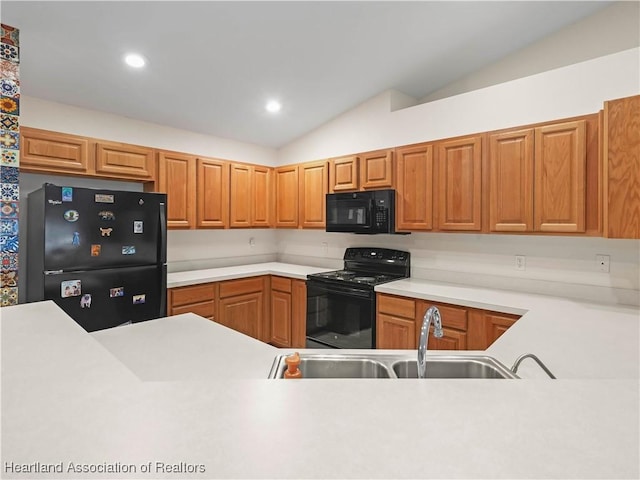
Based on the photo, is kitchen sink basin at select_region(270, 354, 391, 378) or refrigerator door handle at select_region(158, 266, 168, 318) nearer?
kitchen sink basin at select_region(270, 354, 391, 378)

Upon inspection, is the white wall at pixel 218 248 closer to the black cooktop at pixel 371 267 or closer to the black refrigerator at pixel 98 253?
the black refrigerator at pixel 98 253

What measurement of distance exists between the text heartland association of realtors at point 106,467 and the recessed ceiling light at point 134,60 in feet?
9.02

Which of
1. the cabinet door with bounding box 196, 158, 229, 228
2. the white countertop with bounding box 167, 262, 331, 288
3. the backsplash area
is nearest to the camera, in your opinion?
the backsplash area

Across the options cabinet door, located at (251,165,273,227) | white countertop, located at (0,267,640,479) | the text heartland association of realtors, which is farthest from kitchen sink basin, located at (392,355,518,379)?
cabinet door, located at (251,165,273,227)

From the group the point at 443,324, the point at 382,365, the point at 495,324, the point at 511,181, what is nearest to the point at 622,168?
the point at 511,181

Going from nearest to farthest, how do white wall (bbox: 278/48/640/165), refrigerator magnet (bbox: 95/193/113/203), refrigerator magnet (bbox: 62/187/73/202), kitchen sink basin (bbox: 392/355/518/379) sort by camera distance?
1. kitchen sink basin (bbox: 392/355/518/379)
2. white wall (bbox: 278/48/640/165)
3. refrigerator magnet (bbox: 62/187/73/202)
4. refrigerator magnet (bbox: 95/193/113/203)

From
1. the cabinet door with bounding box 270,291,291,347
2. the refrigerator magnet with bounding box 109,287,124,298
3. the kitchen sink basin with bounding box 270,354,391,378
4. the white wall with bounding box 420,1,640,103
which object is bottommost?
the cabinet door with bounding box 270,291,291,347

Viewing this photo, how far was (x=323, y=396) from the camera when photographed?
21.6 inches

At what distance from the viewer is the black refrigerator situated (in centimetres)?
243

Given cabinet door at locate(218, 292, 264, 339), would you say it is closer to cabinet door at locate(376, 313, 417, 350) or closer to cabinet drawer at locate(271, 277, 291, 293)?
cabinet drawer at locate(271, 277, 291, 293)

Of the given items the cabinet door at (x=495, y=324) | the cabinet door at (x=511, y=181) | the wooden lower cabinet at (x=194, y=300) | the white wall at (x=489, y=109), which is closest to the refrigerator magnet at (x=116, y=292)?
the wooden lower cabinet at (x=194, y=300)

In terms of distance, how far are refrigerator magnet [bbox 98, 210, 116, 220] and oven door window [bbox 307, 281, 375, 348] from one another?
69.7 inches

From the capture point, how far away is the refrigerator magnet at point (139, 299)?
9.20 feet

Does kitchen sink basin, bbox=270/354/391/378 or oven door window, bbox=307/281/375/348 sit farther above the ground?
kitchen sink basin, bbox=270/354/391/378
